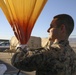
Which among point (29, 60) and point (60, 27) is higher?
point (60, 27)

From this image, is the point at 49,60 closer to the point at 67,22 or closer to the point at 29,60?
the point at 29,60

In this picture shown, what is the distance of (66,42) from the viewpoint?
140 inches

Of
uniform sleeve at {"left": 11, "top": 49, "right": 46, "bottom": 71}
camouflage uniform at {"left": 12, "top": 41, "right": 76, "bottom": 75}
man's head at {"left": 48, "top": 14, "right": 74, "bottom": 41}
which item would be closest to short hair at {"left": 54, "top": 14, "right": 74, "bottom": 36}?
man's head at {"left": 48, "top": 14, "right": 74, "bottom": 41}

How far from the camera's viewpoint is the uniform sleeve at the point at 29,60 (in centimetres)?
333

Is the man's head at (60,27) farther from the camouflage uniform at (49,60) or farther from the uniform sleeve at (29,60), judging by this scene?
the uniform sleeve at (29,60)

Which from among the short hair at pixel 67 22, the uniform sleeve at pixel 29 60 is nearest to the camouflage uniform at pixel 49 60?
the uniform sleeve at pixel 29 60

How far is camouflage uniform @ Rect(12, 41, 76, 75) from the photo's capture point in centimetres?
335

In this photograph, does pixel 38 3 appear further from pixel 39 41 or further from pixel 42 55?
pixel 39 41

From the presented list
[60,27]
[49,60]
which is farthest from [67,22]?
[49,60]

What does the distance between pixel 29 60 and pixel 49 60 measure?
0.81ft

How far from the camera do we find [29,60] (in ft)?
11.0

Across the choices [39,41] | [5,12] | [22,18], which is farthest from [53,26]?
[39,41]

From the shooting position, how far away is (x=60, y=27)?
352 cm

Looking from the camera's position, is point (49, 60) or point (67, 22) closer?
point (49, 60)
